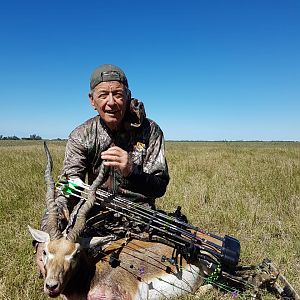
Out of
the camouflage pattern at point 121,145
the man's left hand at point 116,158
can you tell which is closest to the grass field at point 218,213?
the camouflage pattern at point 121,145

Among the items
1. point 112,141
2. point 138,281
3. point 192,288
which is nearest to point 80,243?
point 138,281

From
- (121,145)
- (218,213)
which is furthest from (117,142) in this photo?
(218,213)

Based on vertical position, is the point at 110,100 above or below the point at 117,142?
above

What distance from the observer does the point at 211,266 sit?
149 inches

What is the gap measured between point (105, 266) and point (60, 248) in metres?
0.73

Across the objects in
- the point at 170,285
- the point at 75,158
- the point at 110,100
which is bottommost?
the point at 170,285

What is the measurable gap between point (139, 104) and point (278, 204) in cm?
422

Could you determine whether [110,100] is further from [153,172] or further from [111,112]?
[153,172]

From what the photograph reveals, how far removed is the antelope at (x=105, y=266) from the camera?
10.1 feet

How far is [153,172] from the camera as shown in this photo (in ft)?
15.1

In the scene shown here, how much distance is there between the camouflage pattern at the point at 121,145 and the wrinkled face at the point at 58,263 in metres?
1.30

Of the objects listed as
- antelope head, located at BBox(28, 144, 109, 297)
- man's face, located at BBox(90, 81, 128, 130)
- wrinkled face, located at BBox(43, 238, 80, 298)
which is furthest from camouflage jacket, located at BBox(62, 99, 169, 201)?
wrinkled face, located at BBox(43, 238, 80, 298)

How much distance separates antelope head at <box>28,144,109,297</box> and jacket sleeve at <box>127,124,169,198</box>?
997 millimetres

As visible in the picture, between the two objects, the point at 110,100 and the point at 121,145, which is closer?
the point at 110,100
